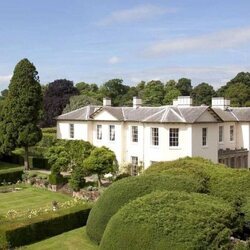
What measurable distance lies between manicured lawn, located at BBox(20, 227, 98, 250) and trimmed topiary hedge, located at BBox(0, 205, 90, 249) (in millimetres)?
409

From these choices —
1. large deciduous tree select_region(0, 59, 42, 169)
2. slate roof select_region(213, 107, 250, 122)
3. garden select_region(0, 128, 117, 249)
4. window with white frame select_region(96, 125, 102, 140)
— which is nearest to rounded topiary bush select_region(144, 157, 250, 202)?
garden select_region(0, 128, 117, 249)

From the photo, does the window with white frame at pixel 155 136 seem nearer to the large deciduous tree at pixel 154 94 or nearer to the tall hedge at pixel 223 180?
the tall hedge at pixel 223 180

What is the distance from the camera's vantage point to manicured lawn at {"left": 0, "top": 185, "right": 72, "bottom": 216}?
27658 millimetres

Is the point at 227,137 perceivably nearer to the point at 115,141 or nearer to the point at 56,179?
the point at 115,141

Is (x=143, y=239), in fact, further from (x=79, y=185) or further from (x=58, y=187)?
(x=58, y=187)

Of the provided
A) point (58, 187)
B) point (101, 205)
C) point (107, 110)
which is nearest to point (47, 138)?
point (107, 110)

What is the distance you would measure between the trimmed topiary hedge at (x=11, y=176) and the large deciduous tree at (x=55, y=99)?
35.8 m

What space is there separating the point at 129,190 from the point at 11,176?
68.8 feet

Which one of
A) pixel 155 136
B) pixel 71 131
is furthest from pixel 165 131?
pixel 71 131

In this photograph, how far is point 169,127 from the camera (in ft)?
108

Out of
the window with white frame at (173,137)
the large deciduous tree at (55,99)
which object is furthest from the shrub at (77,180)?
the large deciduous tree at (55,99)

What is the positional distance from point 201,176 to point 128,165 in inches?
692

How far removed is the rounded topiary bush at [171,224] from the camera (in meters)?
12.8

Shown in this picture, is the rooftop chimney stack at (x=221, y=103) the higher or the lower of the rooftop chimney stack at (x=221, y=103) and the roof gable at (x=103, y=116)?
the higher
